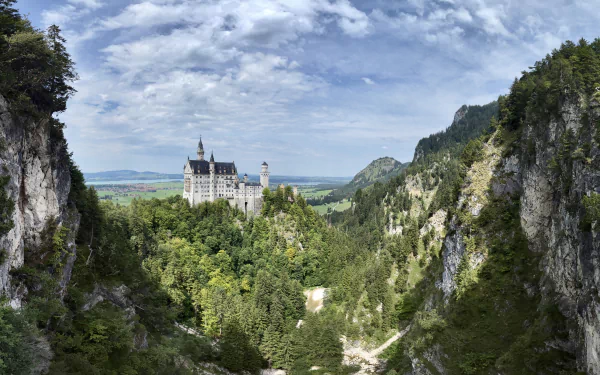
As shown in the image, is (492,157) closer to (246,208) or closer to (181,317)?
(181,317)

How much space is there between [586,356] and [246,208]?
323ft

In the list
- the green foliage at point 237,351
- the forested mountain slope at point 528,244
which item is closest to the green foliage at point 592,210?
the forested mountain slope at point 528,244

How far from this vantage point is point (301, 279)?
310 feet

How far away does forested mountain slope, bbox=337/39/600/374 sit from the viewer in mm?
25234

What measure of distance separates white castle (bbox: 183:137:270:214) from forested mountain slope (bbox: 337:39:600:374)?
67.1m

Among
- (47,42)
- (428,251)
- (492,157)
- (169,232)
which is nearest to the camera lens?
(47,42)

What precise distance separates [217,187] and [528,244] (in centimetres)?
9280

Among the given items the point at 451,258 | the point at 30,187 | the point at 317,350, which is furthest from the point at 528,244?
the point at 30,187

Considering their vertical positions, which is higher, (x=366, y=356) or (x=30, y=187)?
(x=30, y=187)

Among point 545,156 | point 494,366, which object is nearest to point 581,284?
point 494,366

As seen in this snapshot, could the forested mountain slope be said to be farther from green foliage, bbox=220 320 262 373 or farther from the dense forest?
→ green foliage, bbox=220 320 262 373

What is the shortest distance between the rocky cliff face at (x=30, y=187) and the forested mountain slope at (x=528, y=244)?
39.8 metres

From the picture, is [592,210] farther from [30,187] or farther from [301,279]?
[301,279]

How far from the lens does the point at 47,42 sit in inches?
1147
